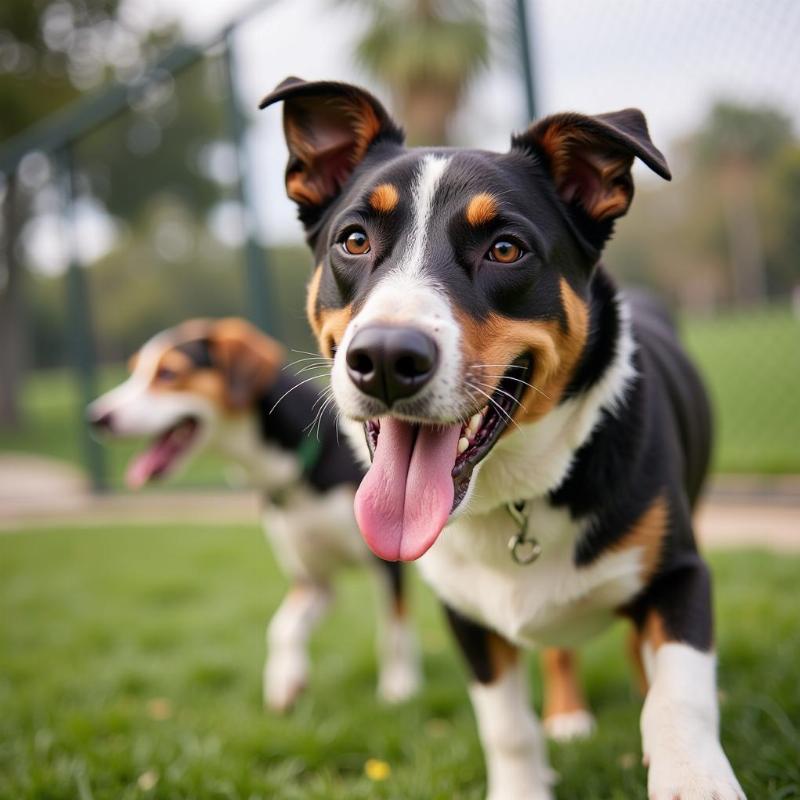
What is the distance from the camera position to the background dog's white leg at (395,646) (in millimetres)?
3574

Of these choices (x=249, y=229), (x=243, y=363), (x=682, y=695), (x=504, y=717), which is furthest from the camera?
(x=249, y=229)

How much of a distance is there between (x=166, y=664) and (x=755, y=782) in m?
2.81

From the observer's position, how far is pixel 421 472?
1.91m

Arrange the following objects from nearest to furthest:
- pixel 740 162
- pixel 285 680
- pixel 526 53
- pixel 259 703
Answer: pixel 285 680
pixel 259 703
pixel 526 53
pixel 740 162

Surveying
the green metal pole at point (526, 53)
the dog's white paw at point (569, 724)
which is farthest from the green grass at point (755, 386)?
the dog's white paw at point (569, 724)

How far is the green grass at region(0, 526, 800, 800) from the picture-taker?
2.48 metres

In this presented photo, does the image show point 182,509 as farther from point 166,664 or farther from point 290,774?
point 290,774

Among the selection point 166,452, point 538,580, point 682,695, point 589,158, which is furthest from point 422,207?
point 166,452

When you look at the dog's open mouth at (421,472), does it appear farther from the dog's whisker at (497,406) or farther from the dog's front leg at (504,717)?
the dog's front leg at (504,717)

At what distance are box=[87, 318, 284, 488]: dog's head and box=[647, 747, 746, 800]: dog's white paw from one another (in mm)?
2939

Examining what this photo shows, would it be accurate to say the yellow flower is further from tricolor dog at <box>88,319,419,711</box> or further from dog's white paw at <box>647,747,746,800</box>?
dog's white paw at <box>647,747,746,800</box>

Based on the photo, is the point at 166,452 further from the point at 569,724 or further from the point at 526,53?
the point at 526,53

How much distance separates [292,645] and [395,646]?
17.5 inches

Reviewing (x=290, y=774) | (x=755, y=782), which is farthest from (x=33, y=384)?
(x=755, y=782)
